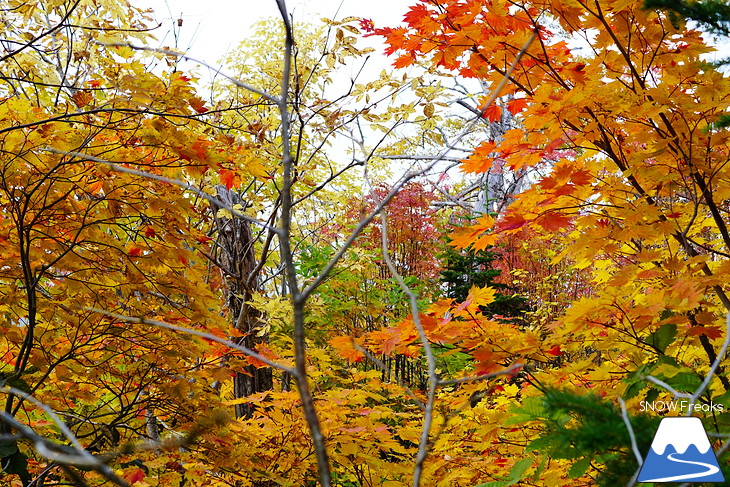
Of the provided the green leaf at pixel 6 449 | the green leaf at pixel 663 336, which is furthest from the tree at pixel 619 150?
the green leaf at pixel 6 449

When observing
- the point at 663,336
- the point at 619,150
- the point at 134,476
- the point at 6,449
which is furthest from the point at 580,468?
the point at 134,476

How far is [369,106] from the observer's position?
3314mm

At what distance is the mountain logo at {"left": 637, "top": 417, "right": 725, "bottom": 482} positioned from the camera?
85cm

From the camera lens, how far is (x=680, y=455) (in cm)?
96

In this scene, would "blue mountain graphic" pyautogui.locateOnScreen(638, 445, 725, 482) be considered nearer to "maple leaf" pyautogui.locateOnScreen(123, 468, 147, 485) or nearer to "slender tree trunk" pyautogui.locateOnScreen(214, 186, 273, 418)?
"maple leaf" pyautogui.locateOnScreen(123, 468, 147, 485)

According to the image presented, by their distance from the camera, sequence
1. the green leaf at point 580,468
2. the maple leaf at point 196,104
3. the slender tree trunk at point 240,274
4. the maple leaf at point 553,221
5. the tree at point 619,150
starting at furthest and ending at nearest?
the slender tree trunk at point 240,274
the maple leaf at point 196,104
the maple leaf at point 553,221
the tree at point 619,150
the green leaf at point 580,468

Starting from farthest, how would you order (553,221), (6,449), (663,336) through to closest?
(553,221), (663,336), (6,449)

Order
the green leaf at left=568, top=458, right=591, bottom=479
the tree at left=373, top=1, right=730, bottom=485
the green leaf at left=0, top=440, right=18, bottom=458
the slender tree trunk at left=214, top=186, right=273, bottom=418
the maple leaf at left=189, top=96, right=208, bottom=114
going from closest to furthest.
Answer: the green leaf at left=568, top=458, right=591, bottom=479
the green leaf at left=0, top=440, right=18, bottom=458
the tree at left=373, top=1, right=730, bottom=485
the maple leaf at left=189, top=96, right=208, bottom=114
the slender tree trunk at left=214, top=186, right=273, bottom=418

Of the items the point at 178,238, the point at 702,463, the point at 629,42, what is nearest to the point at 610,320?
the point at 629,42

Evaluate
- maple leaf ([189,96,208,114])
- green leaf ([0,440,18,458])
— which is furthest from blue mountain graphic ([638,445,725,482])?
maple leaf ([189,96,208,114])

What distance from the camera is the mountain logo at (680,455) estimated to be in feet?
2.79

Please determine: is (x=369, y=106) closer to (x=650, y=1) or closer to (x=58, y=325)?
(x=58, y=325)

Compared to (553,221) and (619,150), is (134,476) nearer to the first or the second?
(553,221)

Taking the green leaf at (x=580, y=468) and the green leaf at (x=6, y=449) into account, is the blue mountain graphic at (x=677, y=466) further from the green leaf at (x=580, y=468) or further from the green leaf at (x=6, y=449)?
the green leaf at (x=6, y=449)
